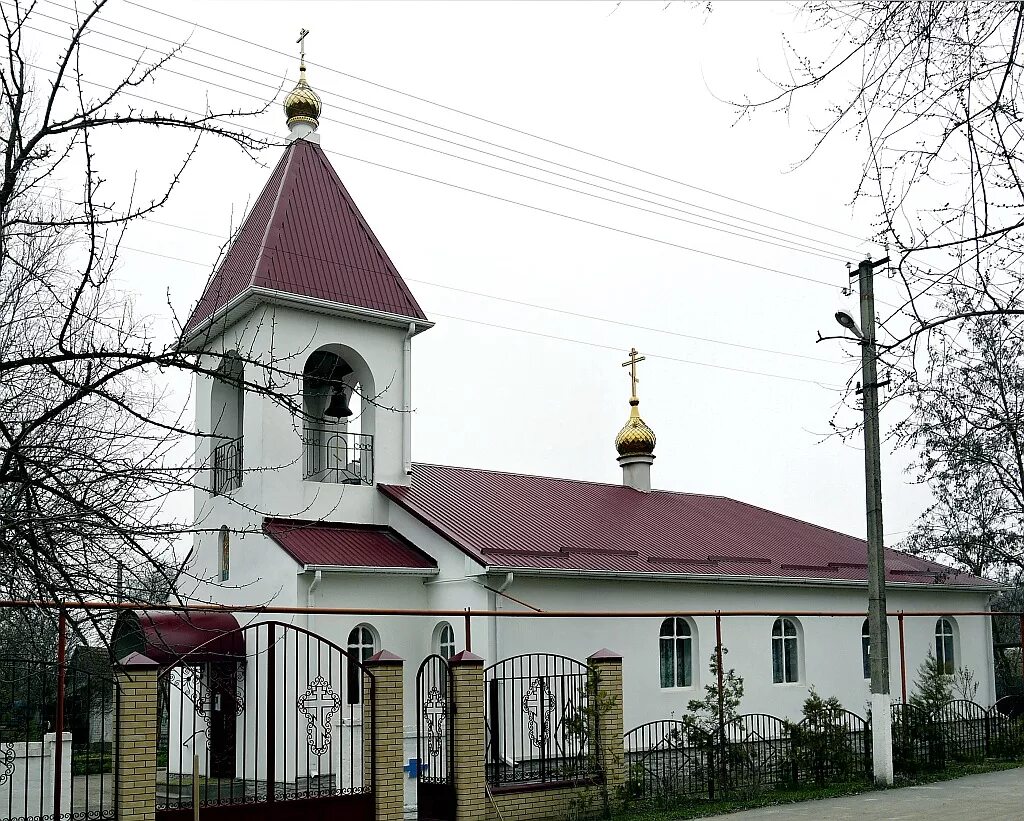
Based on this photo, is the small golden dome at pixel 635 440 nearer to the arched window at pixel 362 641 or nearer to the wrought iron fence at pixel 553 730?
the arched window at pixel 362 641

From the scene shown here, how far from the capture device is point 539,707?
1234 cm

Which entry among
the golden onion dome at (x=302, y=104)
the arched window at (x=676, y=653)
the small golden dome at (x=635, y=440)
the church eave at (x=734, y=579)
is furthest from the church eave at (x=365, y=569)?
the small golden dome at (x=635, y=440)

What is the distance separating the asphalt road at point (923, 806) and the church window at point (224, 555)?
31.3 ft

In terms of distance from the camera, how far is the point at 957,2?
516 centimetres

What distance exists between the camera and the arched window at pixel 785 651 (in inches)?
829

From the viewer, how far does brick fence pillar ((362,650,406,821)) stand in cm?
1070

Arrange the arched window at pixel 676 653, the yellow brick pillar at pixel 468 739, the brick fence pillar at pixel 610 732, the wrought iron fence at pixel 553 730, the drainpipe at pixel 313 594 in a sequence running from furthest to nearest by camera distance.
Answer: the arched window at pixel 676 653 → the drainpipe at pixel 313 594 → the brick fence pillar at pixel 610 732 → the wrought iron fence at pixel 553 730 → the yellow brick pillar at pixel 468 739

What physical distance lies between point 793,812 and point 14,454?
31.3 feet

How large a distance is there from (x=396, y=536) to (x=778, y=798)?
25.8 ft

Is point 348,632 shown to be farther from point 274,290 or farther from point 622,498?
point 622,498

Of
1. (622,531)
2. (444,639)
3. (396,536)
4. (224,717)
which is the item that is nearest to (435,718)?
(224,717)

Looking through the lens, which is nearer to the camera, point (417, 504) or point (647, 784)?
point (647, 784)

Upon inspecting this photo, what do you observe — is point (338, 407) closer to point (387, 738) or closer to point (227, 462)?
point (227, 462)

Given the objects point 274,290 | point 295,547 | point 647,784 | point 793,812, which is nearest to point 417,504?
point 295,547
